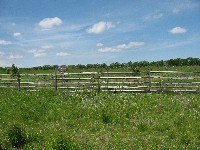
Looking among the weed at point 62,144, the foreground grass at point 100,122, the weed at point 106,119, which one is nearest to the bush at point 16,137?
the foreground grass at point 100,122

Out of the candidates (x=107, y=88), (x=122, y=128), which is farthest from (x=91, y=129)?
(x=107, y=88)

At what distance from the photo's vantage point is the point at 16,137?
45.0ft

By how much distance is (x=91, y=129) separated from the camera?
15.5 meters

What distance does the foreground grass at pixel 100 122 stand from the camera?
13562 mm

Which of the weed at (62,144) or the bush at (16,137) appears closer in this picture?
the weed at (62,144)

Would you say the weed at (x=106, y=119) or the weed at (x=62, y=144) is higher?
the weed at (x=106, y=119)

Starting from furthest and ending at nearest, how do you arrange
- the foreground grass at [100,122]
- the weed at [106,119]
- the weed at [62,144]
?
the weed at [106,119] → the foreground grass at [100,122] → the weed at [62,144]

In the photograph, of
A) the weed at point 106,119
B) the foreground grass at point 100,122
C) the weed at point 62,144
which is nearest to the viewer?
the weed at point 62,144

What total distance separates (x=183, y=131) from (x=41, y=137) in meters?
5.83

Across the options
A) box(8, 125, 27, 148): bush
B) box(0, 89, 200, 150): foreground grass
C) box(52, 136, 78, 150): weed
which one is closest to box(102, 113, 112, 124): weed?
box(0, 89, 200, 150): foreground grass

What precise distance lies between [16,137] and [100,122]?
4.31 meters

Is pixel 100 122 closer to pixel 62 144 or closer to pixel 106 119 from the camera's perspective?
pixel 106 119

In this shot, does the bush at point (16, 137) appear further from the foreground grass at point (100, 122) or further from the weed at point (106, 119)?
the weed at point (106, 119)

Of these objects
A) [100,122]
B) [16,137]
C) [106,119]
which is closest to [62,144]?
[16,137]
